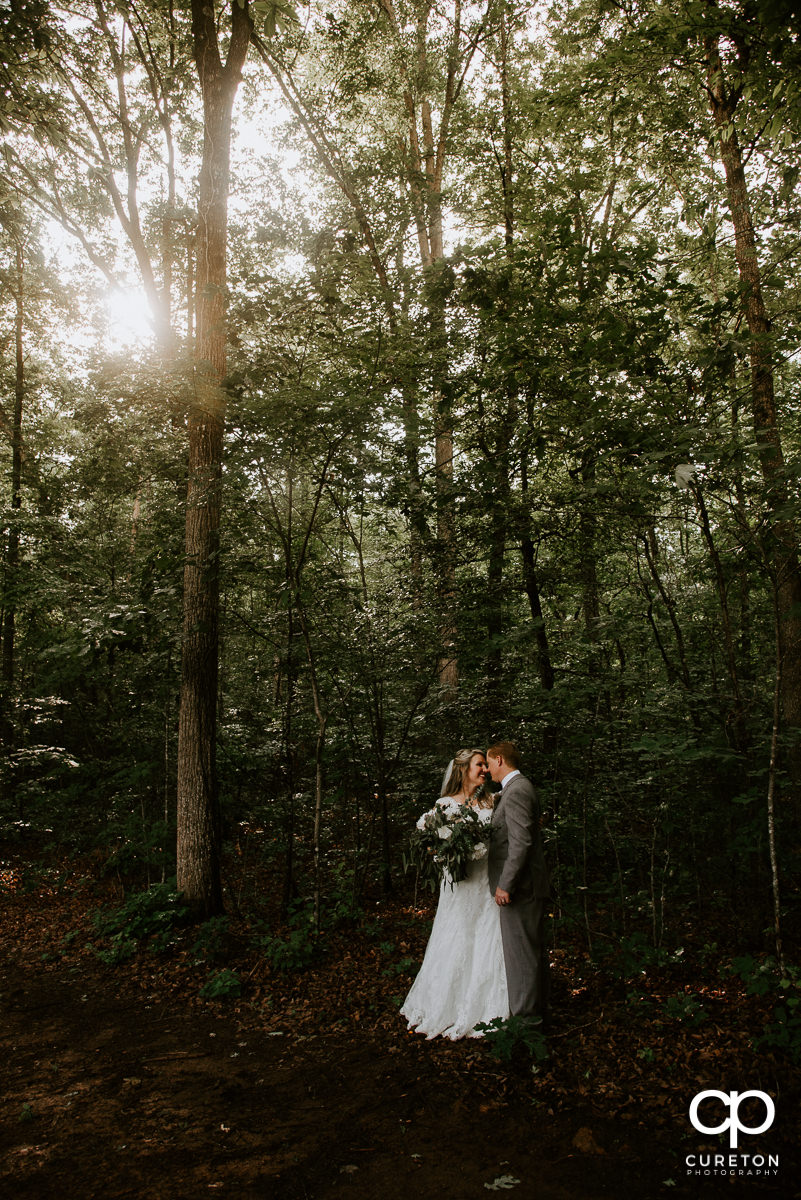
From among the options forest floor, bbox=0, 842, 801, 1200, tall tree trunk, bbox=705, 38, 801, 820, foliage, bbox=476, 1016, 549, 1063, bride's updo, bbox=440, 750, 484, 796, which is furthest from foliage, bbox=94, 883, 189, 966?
tall tree trunk, bbox=705, 38, 801, 820

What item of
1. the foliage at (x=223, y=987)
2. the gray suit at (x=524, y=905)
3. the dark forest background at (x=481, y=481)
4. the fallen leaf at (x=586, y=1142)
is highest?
the dark forest background at (x=481, y=481)

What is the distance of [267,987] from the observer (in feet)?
18.3

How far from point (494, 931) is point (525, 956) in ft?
1.33

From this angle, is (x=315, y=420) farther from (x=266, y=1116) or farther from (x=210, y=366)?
(x=266, y=1116)

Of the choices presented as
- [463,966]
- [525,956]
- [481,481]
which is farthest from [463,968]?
[481,481]

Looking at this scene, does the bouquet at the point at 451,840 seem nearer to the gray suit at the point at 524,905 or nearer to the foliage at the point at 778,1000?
the gray suit at the point at 524,905

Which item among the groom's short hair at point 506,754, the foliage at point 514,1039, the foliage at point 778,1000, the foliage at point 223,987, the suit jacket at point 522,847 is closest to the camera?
the foliage at point 778,1000

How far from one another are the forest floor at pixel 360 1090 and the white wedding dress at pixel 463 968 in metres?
0.16

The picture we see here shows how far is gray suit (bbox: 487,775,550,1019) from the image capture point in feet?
13.3

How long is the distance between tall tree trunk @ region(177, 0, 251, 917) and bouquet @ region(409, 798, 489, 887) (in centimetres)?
341

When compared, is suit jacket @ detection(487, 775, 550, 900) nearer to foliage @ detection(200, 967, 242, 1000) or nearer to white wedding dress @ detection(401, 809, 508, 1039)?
white wedding dress @ detection(401, 809, 508, 1039)

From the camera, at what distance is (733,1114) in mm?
3119

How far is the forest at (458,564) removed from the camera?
441cm

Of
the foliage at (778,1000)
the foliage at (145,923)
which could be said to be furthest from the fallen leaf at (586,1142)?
the foliage at (145,923)
